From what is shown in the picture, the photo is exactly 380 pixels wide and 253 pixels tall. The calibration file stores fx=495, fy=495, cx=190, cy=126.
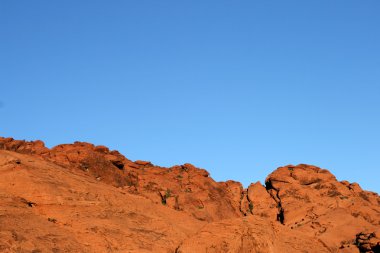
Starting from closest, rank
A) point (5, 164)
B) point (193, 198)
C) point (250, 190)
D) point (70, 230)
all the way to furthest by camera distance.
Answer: point (70, 230) < point (5, 164) < point (193, 198) < point (250, 190)

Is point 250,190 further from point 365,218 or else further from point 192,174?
point 365,218

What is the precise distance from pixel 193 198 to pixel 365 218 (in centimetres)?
1542

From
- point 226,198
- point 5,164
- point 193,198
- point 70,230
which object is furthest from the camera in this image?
point 226,198

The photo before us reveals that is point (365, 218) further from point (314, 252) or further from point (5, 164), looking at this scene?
point (5, 164)

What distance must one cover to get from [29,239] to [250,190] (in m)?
39.0

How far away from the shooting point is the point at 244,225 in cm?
2150

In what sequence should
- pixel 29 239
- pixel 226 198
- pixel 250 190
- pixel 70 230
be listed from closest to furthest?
1. pixel 29 239
2. pixel 70 230
3. pixel 226 198
4. pixel 250 190

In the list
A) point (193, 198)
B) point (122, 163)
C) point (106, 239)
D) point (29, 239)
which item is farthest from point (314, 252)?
point (122, 163)

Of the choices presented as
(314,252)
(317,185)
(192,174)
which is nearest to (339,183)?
(317,185)

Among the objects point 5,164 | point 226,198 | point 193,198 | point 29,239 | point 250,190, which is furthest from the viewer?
point 250,190

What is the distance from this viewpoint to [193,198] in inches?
1715

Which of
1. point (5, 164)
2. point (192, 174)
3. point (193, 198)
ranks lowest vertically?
point (5, 164)

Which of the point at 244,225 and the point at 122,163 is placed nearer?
the point at 244,225

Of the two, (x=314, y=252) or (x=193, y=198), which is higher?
(x=193, y=198)
